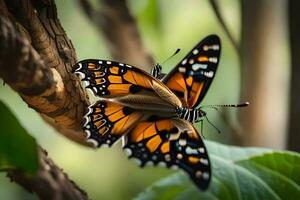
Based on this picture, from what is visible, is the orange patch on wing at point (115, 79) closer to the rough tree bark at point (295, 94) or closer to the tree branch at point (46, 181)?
the tree branch at point (46, 181)

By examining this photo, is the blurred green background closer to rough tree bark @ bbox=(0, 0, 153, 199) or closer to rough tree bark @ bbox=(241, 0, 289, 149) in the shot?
→ rough tree bark @ bbox=(241, 0, 289, 149)


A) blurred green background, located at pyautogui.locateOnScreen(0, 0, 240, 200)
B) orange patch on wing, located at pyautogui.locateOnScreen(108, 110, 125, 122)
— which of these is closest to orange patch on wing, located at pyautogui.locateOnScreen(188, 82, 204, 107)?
orange patch on wing, located at pyautogui.locateOnScreen(108, 110, 125, 122)

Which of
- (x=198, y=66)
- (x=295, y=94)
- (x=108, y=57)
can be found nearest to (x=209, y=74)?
(x=198, y=66)

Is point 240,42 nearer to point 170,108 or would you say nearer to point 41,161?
point 170,108

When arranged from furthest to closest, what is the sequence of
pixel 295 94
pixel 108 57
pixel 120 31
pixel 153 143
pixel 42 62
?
1. pixel 108 57
2. pixel 120 31
3. pixel 295 94
4. pixel 153 143
5. pixel 42 62

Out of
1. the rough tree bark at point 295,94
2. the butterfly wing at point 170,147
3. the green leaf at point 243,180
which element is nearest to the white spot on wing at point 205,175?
the butterfly wing at point 170,147

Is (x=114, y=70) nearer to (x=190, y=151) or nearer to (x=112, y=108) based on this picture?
(x=112, y=108)
